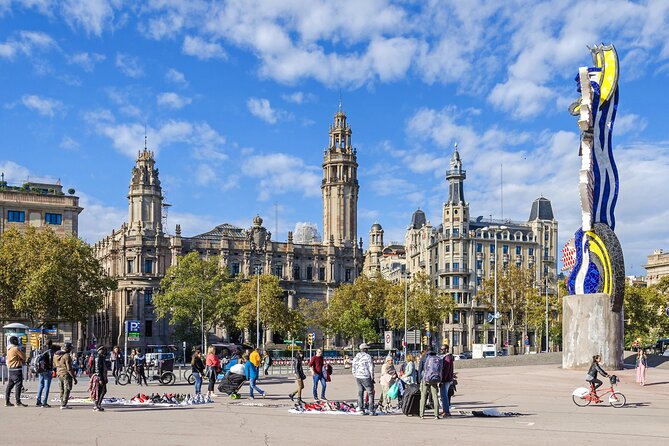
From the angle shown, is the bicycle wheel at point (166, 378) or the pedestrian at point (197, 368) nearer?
the pedestrian at point (197, 368)

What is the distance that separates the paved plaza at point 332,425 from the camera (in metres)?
16.9

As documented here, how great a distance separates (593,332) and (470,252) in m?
73.2

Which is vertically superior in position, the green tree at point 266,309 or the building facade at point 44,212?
the building facade at point 44,212

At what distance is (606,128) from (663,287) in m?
47.4

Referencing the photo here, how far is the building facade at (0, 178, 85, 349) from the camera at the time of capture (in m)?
75.2

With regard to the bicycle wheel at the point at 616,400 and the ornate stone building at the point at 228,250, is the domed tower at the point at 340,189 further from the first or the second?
the bicycle wheel at the point at 616,400

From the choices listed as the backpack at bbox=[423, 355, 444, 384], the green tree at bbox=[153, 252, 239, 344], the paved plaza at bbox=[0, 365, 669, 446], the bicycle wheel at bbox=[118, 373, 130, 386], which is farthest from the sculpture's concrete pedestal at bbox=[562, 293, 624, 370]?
the green tree at bbox=[153, 252, 239, 344]

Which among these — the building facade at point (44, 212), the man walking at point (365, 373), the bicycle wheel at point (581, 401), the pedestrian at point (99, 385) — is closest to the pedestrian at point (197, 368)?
the pedestrian at point (99, 385)

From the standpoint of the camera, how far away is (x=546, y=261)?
384 ft

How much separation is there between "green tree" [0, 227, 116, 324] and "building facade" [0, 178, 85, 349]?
8.59 metres

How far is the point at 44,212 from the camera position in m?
76.4

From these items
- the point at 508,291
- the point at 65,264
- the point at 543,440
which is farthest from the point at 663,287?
the point at 543,440

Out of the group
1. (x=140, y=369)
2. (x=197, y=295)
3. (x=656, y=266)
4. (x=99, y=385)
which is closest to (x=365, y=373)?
(x=99, y=385)

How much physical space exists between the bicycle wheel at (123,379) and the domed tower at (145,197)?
65.9m
